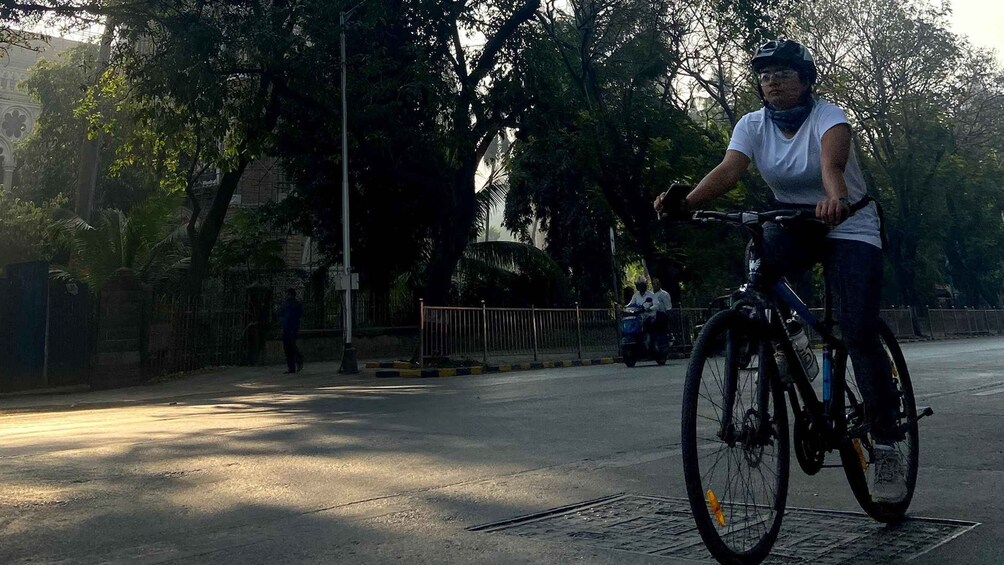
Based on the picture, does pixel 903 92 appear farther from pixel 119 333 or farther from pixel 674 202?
pixel 674 202

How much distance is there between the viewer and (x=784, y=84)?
13.4 ft

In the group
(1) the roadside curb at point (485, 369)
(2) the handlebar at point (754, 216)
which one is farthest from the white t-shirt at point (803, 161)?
(1) the roadside curb at point (485, 369)

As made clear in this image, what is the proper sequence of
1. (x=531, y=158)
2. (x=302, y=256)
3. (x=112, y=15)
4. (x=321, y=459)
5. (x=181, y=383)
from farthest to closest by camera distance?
(x=302, y=256), (x=531, y=158), (x=181, y=383), (x=112, y=15), (x=321, y=459)

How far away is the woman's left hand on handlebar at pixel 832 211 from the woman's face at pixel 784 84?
2.18 ft

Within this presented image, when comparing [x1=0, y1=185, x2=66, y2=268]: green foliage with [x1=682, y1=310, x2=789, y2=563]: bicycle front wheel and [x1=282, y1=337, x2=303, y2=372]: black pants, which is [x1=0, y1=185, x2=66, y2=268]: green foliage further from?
[x1=682, y1=310, x2=789, y2=563]: bicycle front wheel

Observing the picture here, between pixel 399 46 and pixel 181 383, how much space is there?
849 centimetres

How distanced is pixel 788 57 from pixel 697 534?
6.29 ft

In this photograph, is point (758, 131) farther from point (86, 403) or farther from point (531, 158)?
point (531, 158)

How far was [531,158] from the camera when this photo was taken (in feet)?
128

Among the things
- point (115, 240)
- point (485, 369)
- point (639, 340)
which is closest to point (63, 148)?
point (115, 240)

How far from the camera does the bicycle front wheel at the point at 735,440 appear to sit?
3203mm

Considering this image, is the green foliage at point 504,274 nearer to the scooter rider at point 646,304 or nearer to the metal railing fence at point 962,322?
the scooter rider at point 646,304

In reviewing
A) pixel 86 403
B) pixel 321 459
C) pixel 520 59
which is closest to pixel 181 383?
pixel 86 403

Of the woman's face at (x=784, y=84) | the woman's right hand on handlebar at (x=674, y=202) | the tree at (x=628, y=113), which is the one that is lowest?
the woman's right hand on handlebar at (x=674, y=202)
